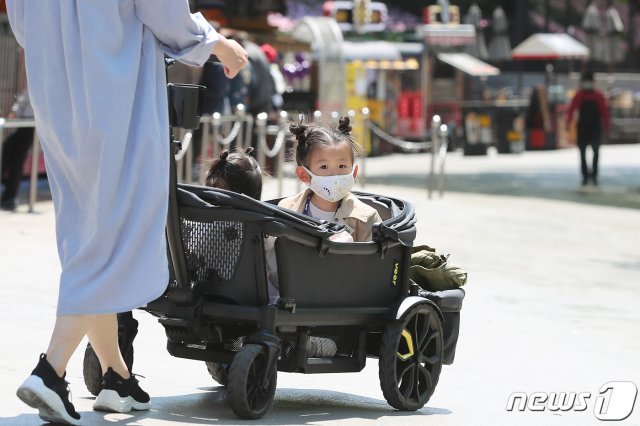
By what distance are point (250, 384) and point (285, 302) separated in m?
0.31

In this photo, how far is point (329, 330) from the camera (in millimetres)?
5637

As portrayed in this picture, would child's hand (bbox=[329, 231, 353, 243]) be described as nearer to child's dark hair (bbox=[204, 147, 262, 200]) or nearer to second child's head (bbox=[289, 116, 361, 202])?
second child's head (bbox=[289, 116, 361, 202])

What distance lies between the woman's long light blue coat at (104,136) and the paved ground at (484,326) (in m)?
0.54

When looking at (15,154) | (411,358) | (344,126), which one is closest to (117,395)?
(411,358)

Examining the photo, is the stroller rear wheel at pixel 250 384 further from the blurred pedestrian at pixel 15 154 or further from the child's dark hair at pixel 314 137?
the blurred pedestrian at pixel 15 154

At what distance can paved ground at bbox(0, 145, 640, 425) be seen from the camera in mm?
5719

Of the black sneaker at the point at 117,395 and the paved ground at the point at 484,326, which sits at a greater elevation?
the black sneaker at the point at 117,395

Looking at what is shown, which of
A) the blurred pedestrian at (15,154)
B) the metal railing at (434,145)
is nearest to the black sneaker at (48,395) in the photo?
the blurred pedestrian at (15,154)

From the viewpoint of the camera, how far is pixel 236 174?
18.7 feet

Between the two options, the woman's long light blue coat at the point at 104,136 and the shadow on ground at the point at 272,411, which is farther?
the shadow on ground at the point at 272,411

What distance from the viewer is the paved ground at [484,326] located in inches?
225

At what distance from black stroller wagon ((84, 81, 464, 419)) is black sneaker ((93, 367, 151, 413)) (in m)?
0.28

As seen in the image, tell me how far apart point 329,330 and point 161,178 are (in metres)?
1.13

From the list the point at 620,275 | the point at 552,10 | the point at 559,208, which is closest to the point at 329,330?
the point at 620,275
